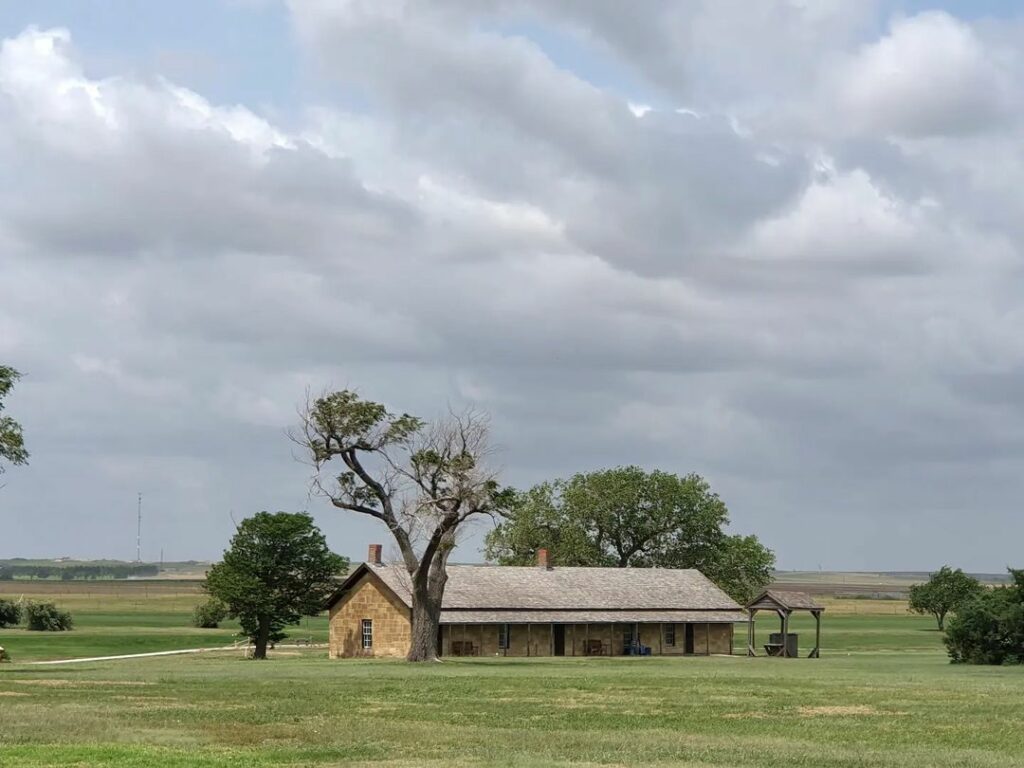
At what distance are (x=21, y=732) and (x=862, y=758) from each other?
14.0 metres

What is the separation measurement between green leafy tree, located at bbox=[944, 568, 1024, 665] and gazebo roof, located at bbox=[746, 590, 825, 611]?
14779 millimetres

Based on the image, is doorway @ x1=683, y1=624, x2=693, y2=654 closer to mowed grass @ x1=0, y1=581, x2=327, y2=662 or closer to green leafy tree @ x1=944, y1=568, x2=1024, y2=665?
green leafy tree @ x1=944, y1=568, x2=1024, y2=665

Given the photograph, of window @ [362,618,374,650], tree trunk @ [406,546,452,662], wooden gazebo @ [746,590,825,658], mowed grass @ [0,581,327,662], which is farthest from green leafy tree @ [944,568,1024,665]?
mowed grass @ [0,581,327,662]

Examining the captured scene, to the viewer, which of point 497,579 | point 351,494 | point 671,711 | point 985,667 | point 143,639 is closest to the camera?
point 671,711

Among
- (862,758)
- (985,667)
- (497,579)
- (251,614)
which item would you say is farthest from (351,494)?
(862,758)

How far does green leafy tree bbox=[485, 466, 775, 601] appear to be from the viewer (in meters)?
106

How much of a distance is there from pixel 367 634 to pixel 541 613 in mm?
9229

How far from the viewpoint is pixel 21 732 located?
25.5 meters

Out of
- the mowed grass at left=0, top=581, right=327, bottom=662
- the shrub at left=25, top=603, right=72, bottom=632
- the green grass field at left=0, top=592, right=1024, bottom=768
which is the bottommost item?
the mowed grass at left=0, top=581, right=327, bottom=662

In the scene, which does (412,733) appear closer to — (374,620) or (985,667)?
(985,667)

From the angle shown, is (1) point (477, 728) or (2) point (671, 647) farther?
(2) point (671, 647)

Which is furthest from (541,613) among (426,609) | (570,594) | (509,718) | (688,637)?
(509,718)

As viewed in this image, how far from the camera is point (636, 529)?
10719cm

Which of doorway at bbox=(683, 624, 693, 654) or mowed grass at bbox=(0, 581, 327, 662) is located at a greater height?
doorway at bbox=(683, 624, 693, 654)
